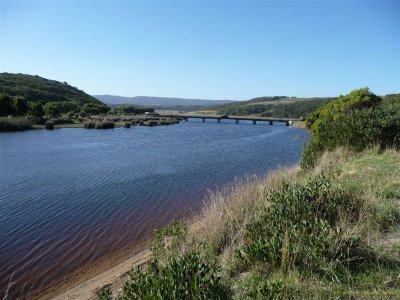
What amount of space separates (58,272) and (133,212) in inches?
204

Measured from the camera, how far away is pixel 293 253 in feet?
16.4

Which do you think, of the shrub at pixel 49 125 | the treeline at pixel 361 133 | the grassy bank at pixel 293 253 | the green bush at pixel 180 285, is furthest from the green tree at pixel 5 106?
the green bush at pixel 180 285

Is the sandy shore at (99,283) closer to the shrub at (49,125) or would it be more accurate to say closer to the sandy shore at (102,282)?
the sandy shore at (102,282)

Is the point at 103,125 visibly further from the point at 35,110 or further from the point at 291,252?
the point at 291,252

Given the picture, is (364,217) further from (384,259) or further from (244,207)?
(244,207)

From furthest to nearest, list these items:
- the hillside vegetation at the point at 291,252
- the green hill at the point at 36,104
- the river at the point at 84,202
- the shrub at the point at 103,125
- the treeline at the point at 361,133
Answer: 1. the green hill at the point at 36,104
2. the shrub at the point at 103,125
3. the treeline at the point at 361,133
4. the river at the point at 84,202
5. the hillside vegetation at the point at 291,252

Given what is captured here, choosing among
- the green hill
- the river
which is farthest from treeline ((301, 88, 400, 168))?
the green hill

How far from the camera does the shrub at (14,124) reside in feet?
173

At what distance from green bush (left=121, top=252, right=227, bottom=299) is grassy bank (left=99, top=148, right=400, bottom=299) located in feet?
0.04

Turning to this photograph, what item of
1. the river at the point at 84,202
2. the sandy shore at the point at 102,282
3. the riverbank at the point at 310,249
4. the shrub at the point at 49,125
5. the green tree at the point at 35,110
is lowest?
the river at the point at 84,202

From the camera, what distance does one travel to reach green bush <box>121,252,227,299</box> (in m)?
4.09

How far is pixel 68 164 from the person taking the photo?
2589cm

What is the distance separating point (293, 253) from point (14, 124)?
190 ft

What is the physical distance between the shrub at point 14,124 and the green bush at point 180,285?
5630 centimetres
